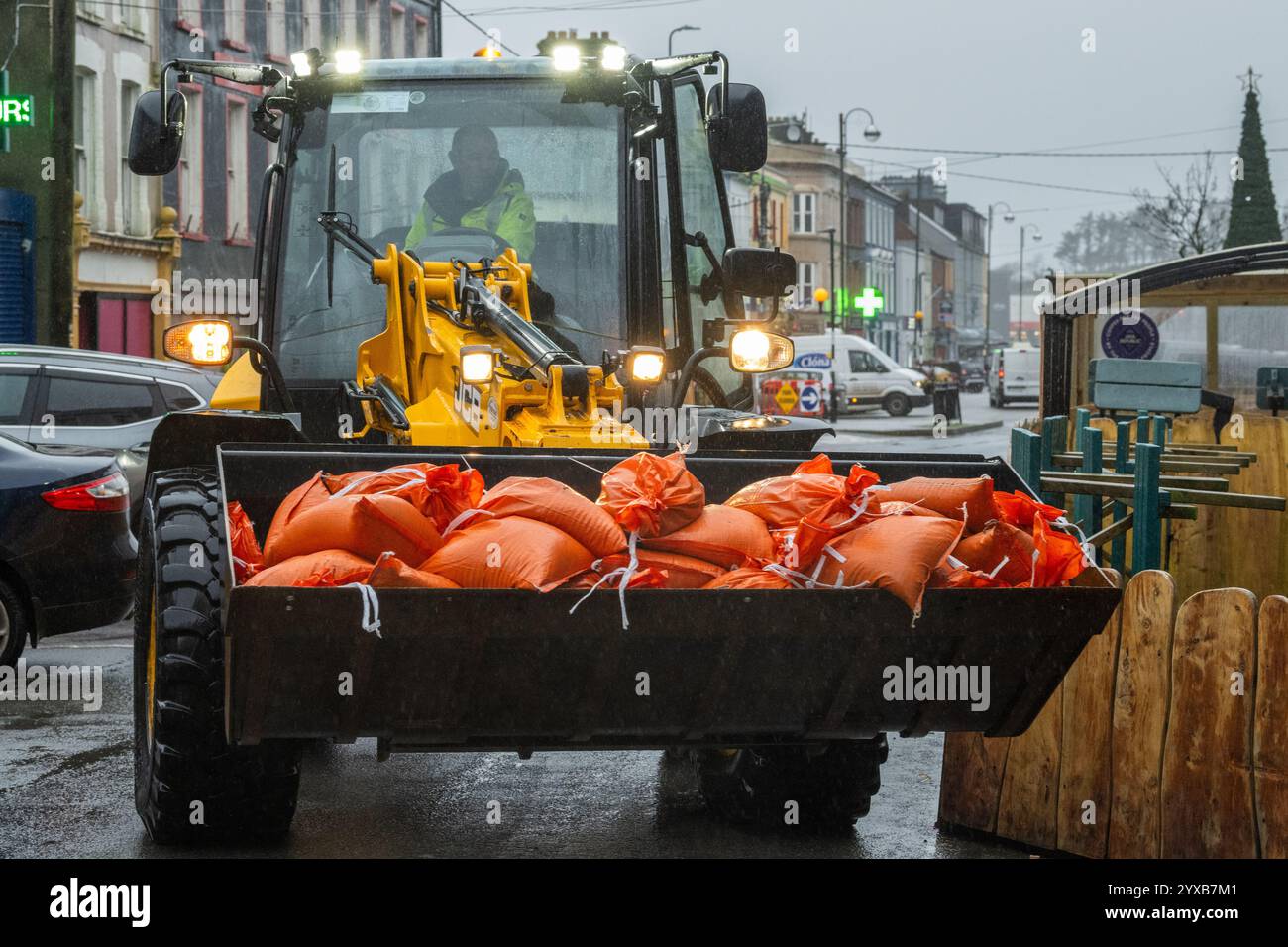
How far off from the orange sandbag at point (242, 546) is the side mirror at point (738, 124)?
9.69 ft

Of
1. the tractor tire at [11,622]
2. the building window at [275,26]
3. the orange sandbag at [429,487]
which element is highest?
Result: the building window at [275,26]

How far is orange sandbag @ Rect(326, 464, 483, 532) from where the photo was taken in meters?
5.56

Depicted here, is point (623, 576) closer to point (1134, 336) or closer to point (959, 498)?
point (959, 498)

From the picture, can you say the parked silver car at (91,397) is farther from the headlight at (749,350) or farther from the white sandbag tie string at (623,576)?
the white sandbag tie string at (623,576)

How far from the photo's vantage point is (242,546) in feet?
19.1

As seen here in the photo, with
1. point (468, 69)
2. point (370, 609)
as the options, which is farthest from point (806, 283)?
point (370, 609)

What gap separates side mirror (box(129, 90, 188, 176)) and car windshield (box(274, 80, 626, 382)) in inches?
24.0

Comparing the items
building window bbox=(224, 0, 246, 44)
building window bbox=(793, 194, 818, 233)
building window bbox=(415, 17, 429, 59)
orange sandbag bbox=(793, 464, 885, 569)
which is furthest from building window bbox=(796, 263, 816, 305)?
orange sandbag bbox=(793, 464, 885, 569)

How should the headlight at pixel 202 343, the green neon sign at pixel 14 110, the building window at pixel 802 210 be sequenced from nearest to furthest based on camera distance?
the headlight at pixel 202 343, the green neon sign at pixel 14 110, the building window at pixel 802 210

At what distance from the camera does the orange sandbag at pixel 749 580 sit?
530 cm

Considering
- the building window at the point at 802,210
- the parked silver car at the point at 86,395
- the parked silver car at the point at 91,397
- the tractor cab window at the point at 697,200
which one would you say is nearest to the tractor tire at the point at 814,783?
the tractor cab window at the point at 697,200

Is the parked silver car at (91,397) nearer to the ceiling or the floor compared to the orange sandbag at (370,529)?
nearer to the ceiling

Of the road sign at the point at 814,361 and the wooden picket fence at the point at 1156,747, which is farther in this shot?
the road sign at the point at 814,361
